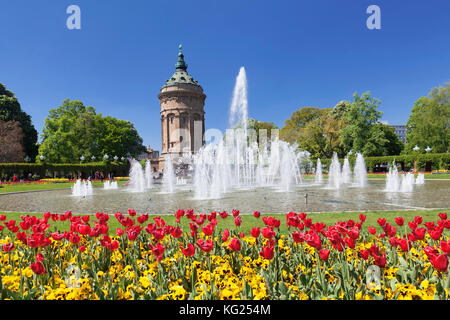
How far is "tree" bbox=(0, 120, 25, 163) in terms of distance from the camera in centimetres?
4012

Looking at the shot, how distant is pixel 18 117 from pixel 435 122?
2803 inches

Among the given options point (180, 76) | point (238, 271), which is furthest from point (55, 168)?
point (238, 271)

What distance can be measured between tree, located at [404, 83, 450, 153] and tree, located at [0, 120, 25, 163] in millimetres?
65270

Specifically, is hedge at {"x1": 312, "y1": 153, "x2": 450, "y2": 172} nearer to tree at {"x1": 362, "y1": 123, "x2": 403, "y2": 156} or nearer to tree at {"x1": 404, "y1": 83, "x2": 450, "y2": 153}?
tree at {"x1": 362, "y1": 123, "x2": 403, "y2": 156}

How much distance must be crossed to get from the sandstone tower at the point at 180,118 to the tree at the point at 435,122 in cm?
3990

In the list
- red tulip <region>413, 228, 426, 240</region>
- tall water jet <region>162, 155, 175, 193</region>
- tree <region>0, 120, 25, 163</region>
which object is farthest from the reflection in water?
tree <region>0, 120, 25, 163</region>

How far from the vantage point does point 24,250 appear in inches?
150

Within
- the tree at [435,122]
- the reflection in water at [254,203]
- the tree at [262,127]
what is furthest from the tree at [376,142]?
the reflection in water at [254,203]

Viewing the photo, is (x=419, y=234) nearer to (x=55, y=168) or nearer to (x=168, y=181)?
(x=168, y=181)

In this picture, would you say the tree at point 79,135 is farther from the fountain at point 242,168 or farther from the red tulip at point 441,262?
the red tulip at point 441,262

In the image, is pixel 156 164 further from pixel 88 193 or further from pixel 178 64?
pixel 88 193
